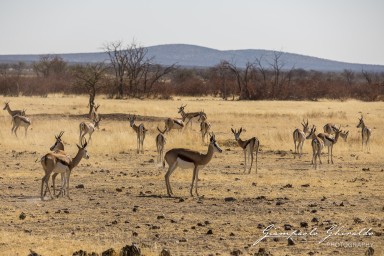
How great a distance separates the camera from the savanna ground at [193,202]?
1059cm

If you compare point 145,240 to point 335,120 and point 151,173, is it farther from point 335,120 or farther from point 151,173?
point 335,120

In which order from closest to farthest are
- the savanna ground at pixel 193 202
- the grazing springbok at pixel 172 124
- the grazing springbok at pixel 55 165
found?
the savanna ground at pixel 193 202 → the grazing springbok at pixel 55 165 → the grazing springbok at pixel 172 124

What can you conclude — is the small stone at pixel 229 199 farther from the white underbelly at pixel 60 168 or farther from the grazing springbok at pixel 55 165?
the white underbelly at pixel 60 168

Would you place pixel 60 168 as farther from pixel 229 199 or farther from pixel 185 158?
pixel 229 199

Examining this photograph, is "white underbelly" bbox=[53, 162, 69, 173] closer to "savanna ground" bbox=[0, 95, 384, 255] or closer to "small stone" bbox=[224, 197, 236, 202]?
"savanna ground" bbox=[0, 95, 384, 255]

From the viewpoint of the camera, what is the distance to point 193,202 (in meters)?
14.1

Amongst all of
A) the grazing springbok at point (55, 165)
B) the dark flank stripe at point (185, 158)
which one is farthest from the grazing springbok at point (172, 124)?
the grazing springbok at point (55, 165)

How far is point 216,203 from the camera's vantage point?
45.7 ft

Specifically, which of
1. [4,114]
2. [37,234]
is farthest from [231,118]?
[37,234]

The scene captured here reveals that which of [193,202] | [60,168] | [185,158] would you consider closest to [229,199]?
[193,202]

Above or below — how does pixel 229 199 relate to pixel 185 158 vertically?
below

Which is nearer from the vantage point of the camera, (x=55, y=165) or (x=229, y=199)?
(x=55, y=165)

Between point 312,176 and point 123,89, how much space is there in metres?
A: 49.0

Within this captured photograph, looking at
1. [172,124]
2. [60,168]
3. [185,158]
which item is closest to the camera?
[60,168]
